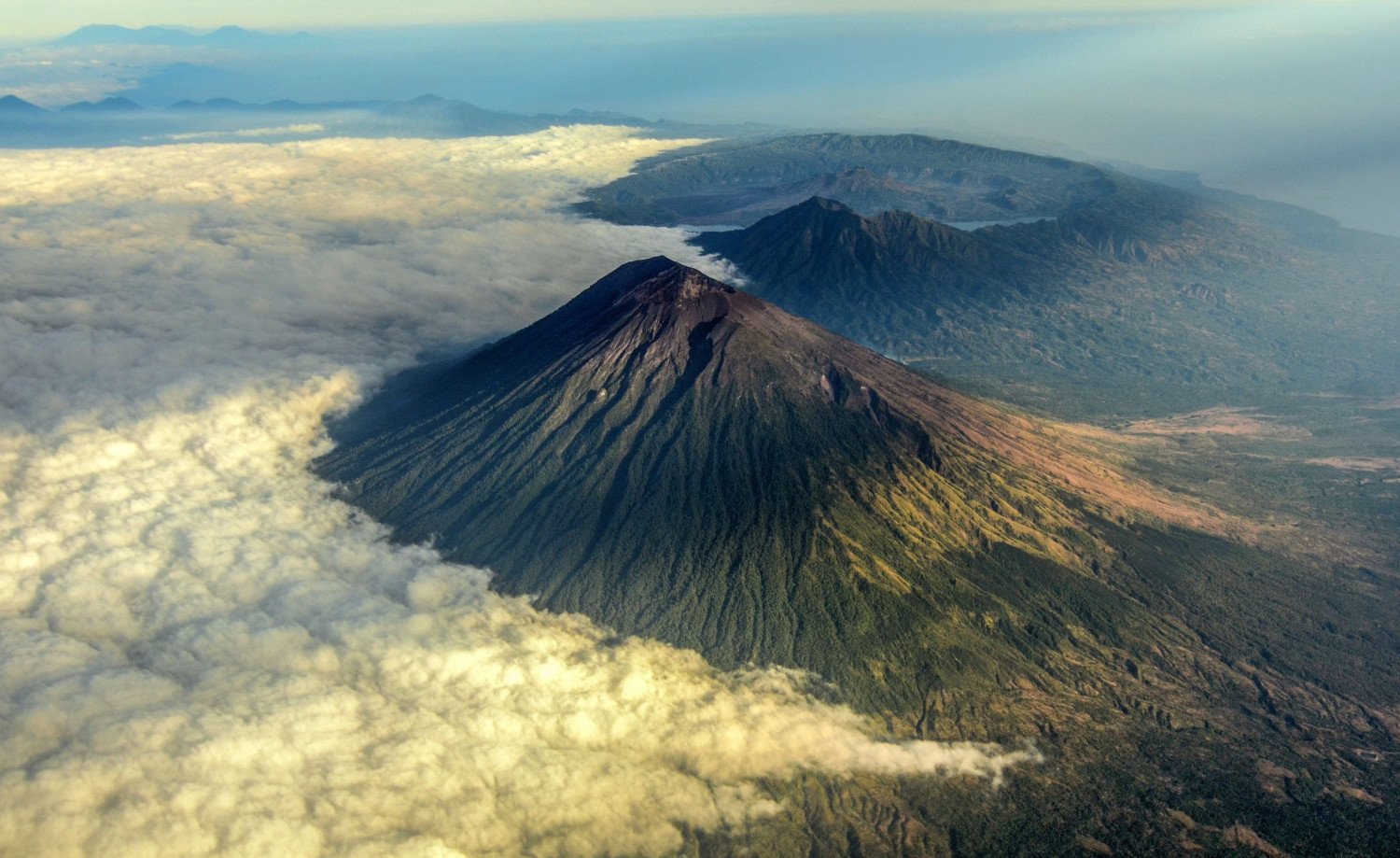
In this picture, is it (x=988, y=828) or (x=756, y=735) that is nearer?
(x=988, y=828)

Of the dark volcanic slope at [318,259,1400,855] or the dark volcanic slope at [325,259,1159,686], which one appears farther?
the dark volcanic slope at [325,259,1159,686]

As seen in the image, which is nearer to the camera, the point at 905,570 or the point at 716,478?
the point at 905,570

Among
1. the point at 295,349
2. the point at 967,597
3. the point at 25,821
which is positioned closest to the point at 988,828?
the point at 967,597

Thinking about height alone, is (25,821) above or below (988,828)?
above

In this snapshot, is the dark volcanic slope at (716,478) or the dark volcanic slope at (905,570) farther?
the dark volcanic slope at (716,478)

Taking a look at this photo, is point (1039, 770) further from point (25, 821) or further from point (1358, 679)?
point (25, 821)

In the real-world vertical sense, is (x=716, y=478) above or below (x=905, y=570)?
above

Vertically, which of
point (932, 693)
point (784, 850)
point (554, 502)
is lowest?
point (784, 850)

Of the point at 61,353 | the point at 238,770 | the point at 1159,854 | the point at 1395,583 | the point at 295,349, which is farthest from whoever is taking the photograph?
the point at 295,349
